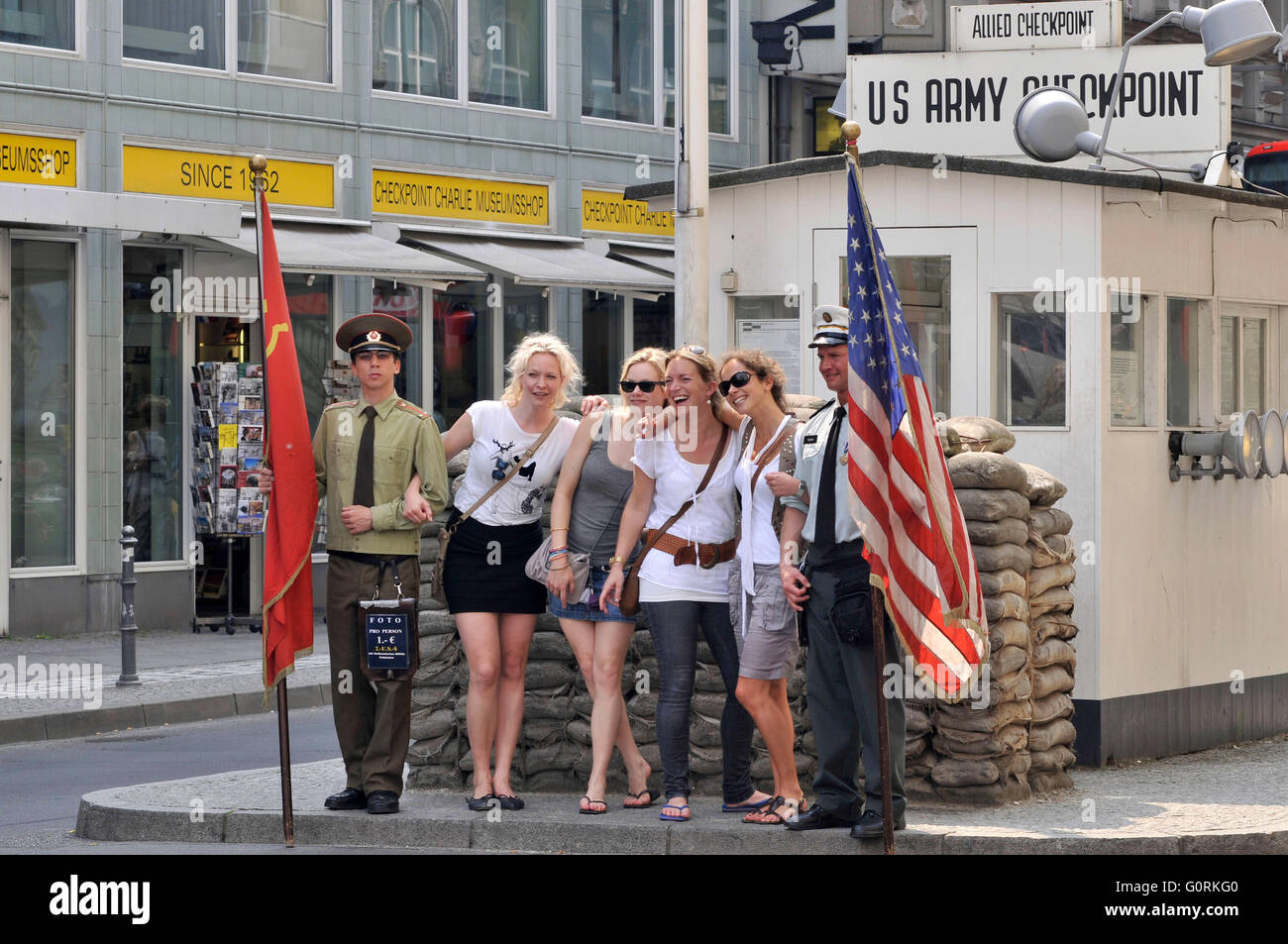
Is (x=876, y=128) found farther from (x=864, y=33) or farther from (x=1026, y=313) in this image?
(x=864, y=33)

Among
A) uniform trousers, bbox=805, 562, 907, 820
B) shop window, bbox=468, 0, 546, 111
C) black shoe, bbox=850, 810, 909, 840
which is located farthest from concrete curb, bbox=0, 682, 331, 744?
shop window, bbox=468, 0, 546, 111

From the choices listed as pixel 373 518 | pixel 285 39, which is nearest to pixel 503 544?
pixel 373 518

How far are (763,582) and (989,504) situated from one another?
1.31 metres

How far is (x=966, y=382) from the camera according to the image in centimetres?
1053

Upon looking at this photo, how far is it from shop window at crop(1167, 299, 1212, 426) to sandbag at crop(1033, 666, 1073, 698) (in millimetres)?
2159

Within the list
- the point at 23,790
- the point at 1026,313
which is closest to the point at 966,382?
the point at 1026,313

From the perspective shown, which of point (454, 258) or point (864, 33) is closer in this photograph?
point (454, 258)

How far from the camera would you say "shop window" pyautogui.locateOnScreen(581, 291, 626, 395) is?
907 inches

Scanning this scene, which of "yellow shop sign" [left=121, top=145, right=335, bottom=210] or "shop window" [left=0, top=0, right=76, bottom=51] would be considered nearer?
"shop window" [left=0, top=0, right=76, bottom=51]

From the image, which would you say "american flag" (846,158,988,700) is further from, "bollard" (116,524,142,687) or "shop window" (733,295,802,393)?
"bollard" (116,524,142,687)

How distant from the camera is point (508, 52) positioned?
875 inches

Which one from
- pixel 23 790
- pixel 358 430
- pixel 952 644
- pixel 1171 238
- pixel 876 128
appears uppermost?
pixel 876 128

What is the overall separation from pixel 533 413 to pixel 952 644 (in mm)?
2062
